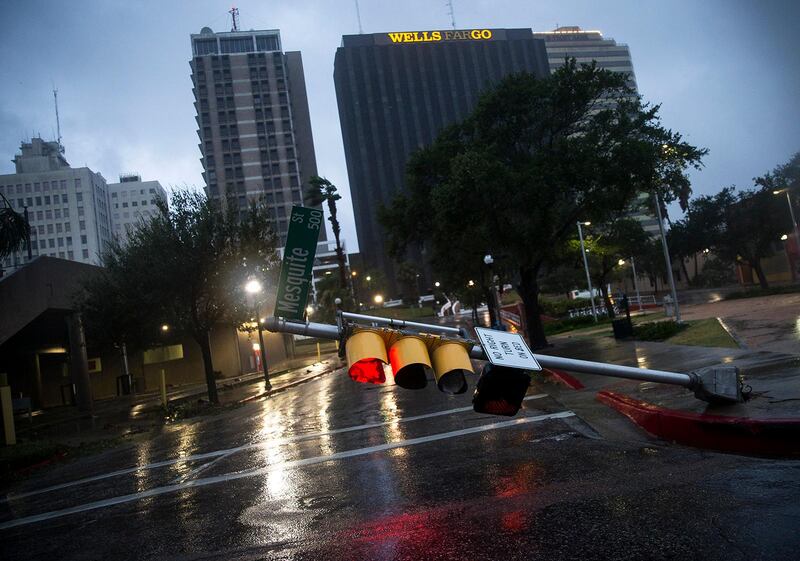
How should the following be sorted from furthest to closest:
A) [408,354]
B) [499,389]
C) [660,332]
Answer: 1. [660,332]
2. [499,389]
3. [408,354]

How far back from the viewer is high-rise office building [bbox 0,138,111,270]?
123 meters

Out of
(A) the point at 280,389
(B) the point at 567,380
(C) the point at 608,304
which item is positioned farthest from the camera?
A: (C) the point at 608,304

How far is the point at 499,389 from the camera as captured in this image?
427cm

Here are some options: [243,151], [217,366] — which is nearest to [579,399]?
[217,366]

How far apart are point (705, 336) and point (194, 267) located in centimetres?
1595

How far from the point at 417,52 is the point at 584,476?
507ft

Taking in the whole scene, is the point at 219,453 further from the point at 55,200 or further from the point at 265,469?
the point at 55,200

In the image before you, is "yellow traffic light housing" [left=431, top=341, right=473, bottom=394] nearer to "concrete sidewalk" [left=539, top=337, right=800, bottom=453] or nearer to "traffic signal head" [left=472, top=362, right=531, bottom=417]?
"traffic signal head" [left=472, top=362, right=531, bottom=417]

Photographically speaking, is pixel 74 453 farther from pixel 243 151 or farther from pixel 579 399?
pixel 243 151

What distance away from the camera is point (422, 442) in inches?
326

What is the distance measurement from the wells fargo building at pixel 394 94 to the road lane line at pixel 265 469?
430 feet

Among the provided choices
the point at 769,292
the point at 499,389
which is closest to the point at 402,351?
the point at 499,389

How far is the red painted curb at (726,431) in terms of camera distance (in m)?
5.48

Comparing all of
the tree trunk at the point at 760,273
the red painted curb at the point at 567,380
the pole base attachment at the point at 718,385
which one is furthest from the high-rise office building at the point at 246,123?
the pole base attachment at the point at 718,385
